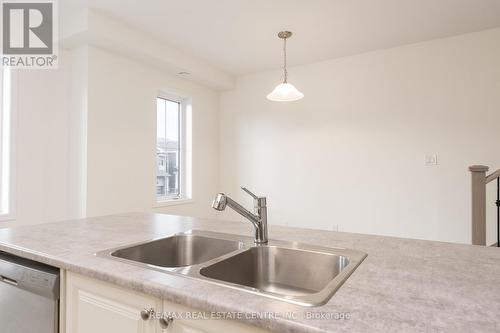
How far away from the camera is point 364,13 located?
2.83 m

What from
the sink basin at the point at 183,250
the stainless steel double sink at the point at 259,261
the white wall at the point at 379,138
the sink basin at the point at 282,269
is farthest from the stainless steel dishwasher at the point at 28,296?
the white wall at the point at 379,138

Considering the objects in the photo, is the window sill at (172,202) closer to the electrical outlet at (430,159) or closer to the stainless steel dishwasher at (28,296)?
the stainless steel dishwasher at (28,296)

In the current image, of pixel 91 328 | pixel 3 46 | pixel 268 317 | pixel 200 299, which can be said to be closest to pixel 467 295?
pixel 268 317

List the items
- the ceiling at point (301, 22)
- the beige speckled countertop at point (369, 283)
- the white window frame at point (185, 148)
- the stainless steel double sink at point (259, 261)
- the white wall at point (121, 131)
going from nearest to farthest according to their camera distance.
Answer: the beige speckled countertop at point (369, 283) → the stainless steel double sink at point (259, 261) → the ceiling at point (301, 22) → the white wall at point (121, 131) → the white window frame at point (185, 148)

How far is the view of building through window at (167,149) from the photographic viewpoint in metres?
4.09

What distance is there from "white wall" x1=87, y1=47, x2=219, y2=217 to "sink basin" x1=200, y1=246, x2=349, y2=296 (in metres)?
2.50

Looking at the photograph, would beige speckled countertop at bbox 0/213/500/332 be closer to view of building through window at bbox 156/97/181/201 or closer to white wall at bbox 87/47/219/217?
white wall at bbox 87/47/219/217

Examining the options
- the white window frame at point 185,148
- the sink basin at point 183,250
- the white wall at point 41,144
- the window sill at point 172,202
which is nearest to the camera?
the sink basin at point 183,250

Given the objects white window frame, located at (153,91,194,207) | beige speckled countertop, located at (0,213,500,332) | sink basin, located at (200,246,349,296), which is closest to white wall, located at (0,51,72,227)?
white window frame, located at (153,91,194,207)

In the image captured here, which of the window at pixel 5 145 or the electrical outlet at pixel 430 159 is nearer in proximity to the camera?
the window at pixel 5 145

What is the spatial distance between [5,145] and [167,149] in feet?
6.06

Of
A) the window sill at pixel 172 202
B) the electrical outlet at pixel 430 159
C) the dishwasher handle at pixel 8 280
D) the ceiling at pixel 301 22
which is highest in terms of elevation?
the ceiling at pixel 301 22

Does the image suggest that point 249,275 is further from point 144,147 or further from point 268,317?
point 144,147

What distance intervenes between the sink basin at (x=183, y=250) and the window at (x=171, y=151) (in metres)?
2.70
